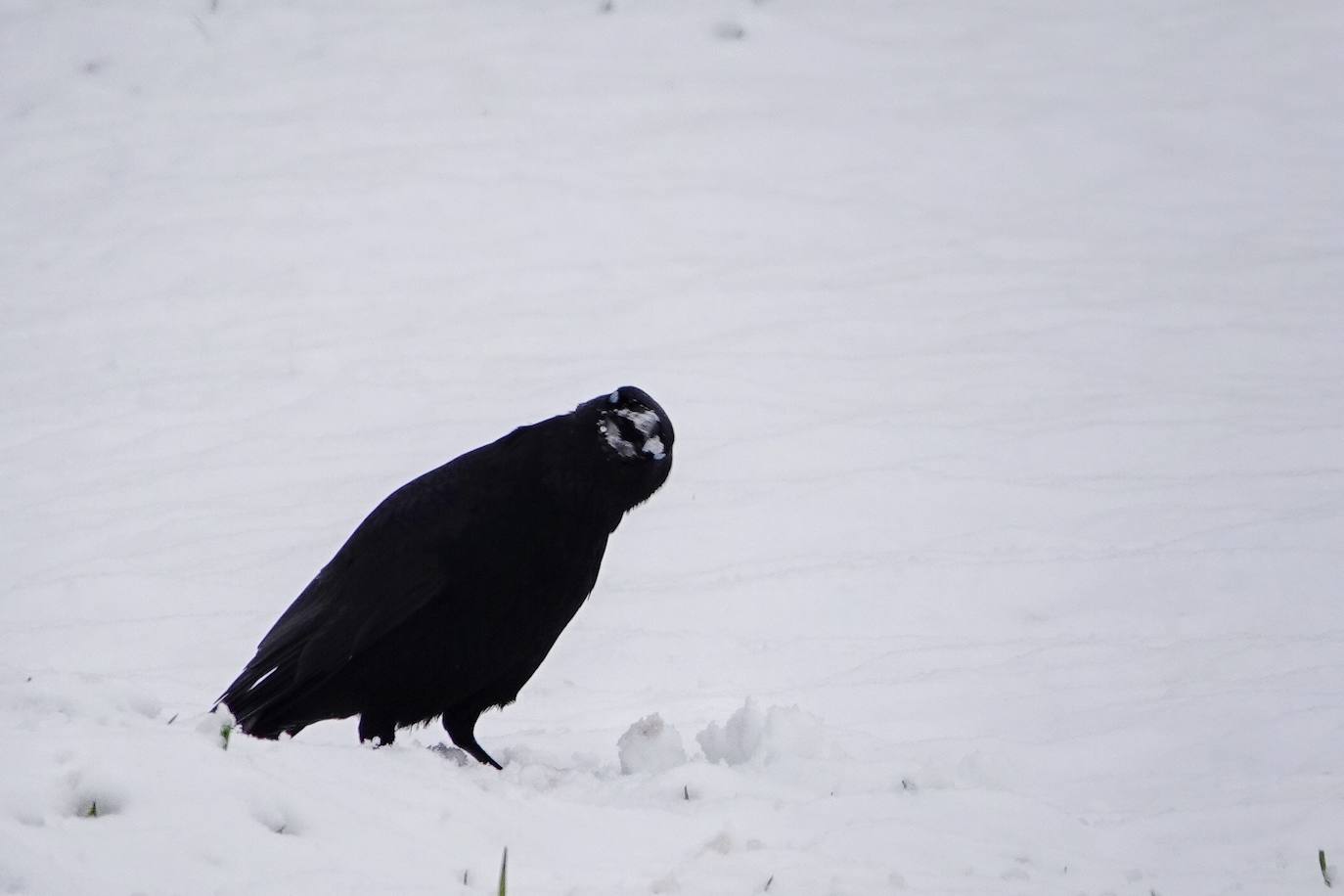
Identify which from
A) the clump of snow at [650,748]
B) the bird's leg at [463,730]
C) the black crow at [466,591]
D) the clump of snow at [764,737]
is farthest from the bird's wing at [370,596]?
the clump of snow at [764,737]

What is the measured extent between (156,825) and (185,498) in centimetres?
383

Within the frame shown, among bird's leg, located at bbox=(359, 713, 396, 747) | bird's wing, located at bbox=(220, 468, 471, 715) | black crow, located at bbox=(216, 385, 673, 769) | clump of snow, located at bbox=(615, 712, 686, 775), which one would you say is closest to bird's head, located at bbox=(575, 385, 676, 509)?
black crow, located at bbox=(216, 385, 673, 769)

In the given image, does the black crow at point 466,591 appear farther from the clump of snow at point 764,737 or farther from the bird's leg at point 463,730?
the clump of snow at point 764,737

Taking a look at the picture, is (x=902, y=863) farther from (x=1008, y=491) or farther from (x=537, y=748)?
(x=1008, y=491)

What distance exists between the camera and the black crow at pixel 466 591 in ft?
11.8

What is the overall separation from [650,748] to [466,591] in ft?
1.93

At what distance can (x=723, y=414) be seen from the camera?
6.26m

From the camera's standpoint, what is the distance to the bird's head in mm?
3684

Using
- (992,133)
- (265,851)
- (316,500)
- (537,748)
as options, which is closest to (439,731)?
(537,748)

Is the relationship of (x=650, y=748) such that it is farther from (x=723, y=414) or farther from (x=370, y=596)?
(x=723, y=414)

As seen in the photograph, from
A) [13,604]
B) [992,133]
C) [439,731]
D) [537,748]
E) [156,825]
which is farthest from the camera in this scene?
[992,133]

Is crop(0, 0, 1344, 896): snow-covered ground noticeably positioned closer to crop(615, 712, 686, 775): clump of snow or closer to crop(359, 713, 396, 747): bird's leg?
crop(615, 712, 686, 775): clump of snow

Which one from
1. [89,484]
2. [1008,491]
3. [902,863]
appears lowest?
[89,484]

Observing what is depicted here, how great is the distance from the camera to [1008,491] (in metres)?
5.68
